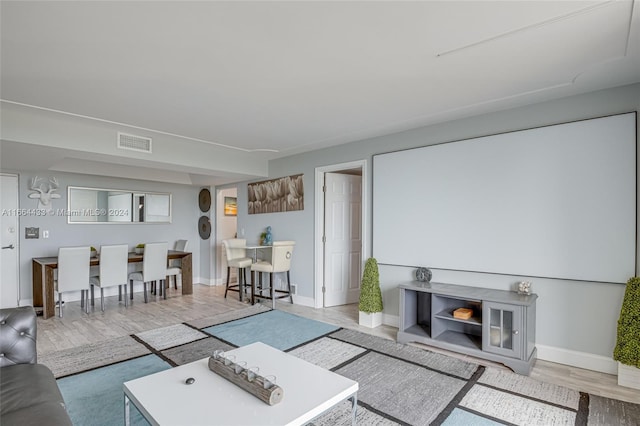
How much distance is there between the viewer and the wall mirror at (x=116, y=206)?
5691 millimetres

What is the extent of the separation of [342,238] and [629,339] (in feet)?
11.5

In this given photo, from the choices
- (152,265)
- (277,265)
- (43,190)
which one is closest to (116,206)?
(43,190)

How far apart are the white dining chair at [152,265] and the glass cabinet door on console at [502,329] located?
16.3ft

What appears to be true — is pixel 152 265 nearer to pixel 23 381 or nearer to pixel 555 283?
→ pixel 23 381

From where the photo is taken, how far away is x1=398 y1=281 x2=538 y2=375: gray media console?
287cm

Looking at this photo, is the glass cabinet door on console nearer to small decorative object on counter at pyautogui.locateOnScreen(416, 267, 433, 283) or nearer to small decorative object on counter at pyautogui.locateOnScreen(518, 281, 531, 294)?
small decorative object on counter at pyautogui.locateOnScreen(518, 281, 531, 294)

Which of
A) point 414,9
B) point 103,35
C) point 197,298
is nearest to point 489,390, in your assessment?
point 414,9

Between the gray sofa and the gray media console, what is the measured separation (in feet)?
9.71

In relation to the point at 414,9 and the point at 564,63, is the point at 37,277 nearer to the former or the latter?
the point at 414,9

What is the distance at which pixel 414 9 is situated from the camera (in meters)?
1.79

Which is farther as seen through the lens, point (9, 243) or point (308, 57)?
point (9, 243)

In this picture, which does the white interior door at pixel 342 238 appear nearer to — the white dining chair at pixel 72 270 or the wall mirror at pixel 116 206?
the white dining chair at pixel 72 270

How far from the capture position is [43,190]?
5297 millimetres

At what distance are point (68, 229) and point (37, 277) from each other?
90 cm
